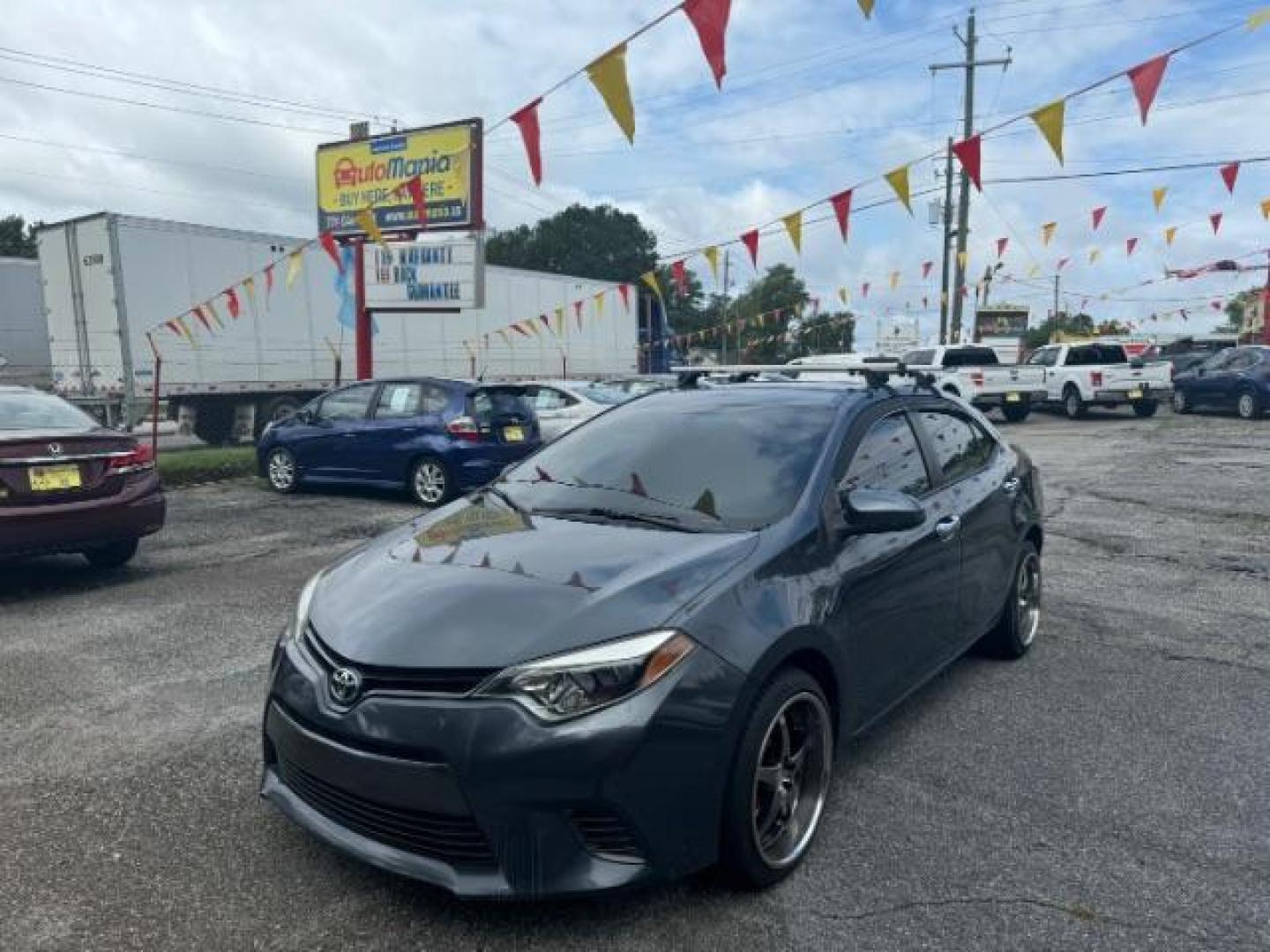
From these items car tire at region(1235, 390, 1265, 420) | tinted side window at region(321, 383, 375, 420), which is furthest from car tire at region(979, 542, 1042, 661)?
car tire at region(1235, 390, 1265, 420)

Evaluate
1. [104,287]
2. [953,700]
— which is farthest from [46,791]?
[104,287]

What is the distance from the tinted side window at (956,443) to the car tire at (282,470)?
848 centimetres

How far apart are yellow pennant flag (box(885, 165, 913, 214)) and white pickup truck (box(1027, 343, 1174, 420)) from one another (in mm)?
11939

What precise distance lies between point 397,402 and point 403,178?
8.16 m

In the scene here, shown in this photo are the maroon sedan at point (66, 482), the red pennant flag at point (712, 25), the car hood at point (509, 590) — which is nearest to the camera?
the car hood at point (509, 590)

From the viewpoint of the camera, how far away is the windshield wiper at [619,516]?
3275 millimetres

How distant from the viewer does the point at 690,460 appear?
3744 millimetres

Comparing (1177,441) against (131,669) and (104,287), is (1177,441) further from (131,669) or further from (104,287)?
(104,287)

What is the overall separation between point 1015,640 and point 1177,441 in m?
13.7

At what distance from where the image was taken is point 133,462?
6633mm

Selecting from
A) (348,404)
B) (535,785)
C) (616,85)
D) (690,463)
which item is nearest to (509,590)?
(535,785)

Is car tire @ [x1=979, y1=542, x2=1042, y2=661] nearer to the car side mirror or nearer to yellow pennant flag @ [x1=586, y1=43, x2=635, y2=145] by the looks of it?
the car side mirror

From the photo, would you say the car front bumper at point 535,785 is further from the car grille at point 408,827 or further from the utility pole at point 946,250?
the utility pole at point 946,250

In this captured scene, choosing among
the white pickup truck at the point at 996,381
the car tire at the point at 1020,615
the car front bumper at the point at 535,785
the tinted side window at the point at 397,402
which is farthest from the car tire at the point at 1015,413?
the car front bumper at the point at 535,785
